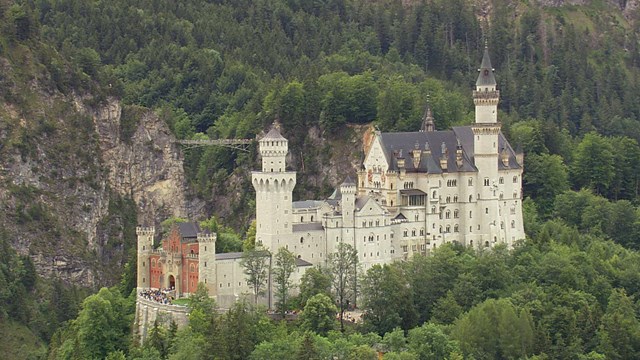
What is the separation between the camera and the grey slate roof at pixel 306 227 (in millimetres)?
126750

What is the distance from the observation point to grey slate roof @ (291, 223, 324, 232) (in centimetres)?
12675

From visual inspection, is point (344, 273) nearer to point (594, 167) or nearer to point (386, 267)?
point (386, 267)

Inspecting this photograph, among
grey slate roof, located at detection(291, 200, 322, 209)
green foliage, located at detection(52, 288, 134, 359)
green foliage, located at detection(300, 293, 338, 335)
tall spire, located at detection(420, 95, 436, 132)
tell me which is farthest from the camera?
tall spire, located at detection(420, 95, 436, 132)

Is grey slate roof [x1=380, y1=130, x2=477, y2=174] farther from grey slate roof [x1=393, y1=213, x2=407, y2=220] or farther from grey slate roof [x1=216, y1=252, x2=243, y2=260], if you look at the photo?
grey slate roof [x1=216, y1=252, x2=243, y2=260]

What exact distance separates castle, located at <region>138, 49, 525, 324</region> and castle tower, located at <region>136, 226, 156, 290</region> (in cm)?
8

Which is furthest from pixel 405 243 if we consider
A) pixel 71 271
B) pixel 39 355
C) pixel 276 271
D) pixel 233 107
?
pixel 233 107

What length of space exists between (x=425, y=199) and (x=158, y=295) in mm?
24514

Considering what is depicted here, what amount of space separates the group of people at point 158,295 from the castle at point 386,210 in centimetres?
68

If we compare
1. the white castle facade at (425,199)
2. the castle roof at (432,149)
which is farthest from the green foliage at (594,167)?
the castle roof at (432,149)

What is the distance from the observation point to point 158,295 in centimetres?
12288

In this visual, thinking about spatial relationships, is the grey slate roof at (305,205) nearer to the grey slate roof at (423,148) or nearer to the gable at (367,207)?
the gable at (367,207)

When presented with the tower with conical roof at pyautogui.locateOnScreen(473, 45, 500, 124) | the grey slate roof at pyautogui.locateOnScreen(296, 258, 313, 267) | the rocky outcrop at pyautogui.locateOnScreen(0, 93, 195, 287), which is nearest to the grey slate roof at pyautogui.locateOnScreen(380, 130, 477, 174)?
the tower with conical roof at pyautogui.locateOnScreen(473, 45, 500, 124)

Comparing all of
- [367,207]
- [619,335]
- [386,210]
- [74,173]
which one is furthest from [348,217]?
[74,173]

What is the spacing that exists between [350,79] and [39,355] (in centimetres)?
4669
